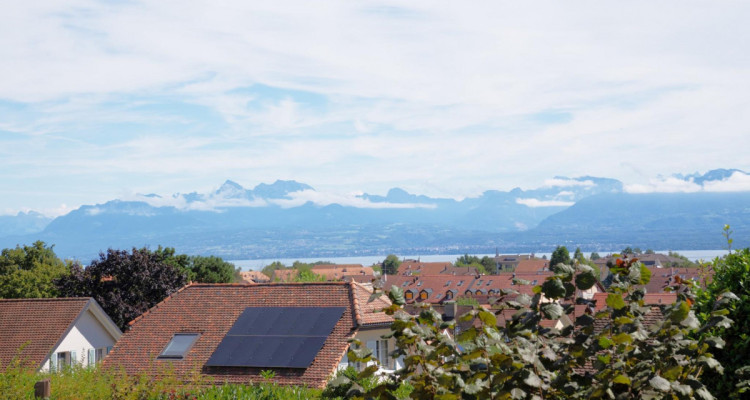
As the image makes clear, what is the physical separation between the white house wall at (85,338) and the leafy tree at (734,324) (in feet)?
117

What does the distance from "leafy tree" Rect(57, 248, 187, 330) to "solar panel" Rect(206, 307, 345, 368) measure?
64.9 feet

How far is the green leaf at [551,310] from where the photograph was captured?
4.58 m

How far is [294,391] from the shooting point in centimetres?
Result: 1581

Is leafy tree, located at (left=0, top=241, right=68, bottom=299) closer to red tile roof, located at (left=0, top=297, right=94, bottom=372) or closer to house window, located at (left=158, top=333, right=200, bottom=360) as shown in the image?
red tile roof, located at (left=0, top=297, right=94, bottom=372)

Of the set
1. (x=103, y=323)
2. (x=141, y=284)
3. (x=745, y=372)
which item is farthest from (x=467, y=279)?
(x=745, y=372)

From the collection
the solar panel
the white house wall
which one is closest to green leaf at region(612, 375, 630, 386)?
the solar panel

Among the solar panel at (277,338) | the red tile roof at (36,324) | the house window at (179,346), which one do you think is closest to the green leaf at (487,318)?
the solar panel at (277,338)

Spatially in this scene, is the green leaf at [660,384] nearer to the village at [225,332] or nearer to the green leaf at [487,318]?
the green leaf at [487,318]

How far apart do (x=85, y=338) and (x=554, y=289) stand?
130 feet

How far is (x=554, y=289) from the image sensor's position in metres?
4.64

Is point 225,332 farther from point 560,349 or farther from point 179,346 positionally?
point 560,349

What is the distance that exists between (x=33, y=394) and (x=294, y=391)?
5.71 m

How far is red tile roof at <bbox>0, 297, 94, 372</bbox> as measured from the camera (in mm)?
36906

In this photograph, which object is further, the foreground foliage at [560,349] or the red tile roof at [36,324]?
the red tile roof at [36,324]
